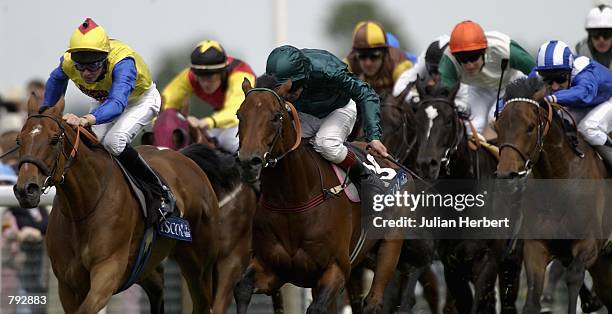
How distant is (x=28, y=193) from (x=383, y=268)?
92.8 inches

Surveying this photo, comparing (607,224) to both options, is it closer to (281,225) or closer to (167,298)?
(281,225)

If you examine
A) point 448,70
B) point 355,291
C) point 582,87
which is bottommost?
point 355,291

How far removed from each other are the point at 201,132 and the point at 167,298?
1443 mm

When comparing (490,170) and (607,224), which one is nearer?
(607,224)

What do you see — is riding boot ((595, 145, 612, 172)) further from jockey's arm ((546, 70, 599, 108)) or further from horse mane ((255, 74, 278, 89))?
horse mane ((255, 74, 278, 89))

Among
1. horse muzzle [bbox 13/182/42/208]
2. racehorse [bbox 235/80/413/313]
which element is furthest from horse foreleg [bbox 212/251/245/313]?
horse muzzle [bbox 13/182/42/208]

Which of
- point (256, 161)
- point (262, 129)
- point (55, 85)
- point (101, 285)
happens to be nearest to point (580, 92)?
point (262, 129)

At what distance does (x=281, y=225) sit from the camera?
24.0ft

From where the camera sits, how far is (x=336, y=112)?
7.92 metres

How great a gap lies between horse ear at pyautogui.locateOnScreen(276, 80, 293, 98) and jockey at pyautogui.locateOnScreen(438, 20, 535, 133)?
2.70 m

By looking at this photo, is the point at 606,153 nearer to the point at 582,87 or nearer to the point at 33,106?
the point at 582,87

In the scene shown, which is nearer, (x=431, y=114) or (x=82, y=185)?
(x=82, y=185)

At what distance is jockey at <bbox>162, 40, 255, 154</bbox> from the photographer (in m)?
9.77

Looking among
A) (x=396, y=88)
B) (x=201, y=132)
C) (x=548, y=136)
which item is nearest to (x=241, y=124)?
(x=548, y=136)
